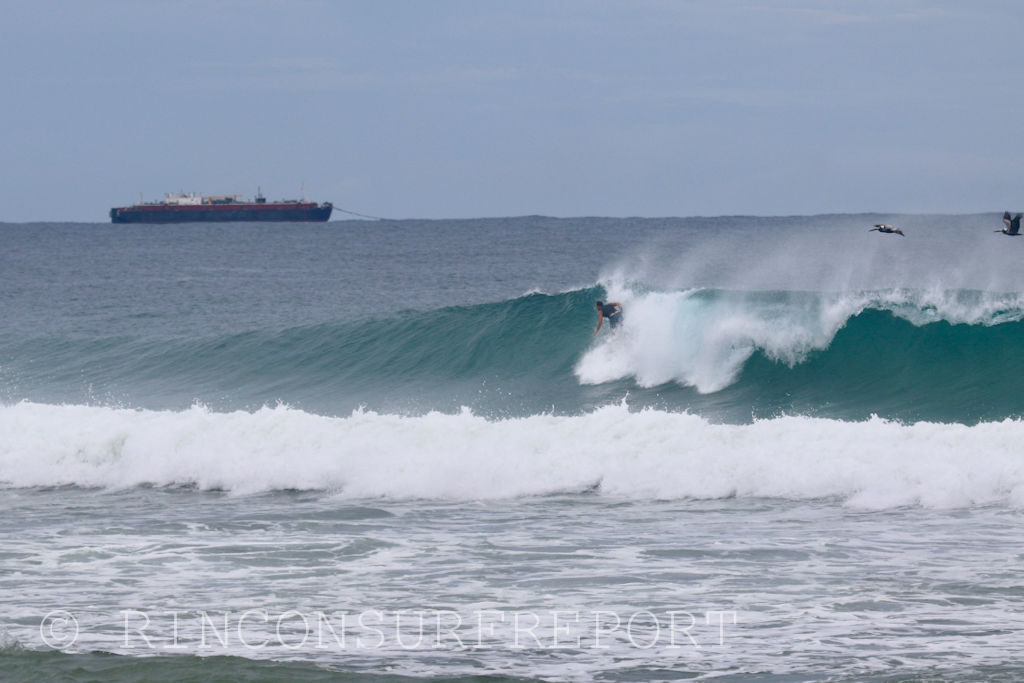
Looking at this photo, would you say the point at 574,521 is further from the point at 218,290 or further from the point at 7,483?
the point at 218,290

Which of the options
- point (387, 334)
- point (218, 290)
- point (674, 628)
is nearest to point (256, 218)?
point (218, 290)

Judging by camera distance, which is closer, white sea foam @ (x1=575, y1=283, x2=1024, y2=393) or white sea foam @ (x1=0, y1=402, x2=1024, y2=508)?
white sea foam @ (x1=0, y1=402, x2=1024, y2=508)

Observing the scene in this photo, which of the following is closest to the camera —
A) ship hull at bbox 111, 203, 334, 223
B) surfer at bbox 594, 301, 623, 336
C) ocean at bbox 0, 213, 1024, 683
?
ocean at bbox 0, 213, 1024, 683

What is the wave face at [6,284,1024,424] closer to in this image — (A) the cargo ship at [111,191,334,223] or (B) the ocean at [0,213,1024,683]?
(B) the ocean at [0,213,1024,683]

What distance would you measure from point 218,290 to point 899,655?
40741mm

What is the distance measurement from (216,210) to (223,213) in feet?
3.38

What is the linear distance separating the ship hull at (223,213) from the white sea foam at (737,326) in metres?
119

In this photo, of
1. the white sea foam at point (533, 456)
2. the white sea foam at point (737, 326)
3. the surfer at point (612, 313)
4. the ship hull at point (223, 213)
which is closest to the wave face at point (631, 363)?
the white sea foam at point (737, 326)

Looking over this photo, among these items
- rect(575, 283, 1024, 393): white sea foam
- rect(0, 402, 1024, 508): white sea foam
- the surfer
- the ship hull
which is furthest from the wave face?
the ship hull

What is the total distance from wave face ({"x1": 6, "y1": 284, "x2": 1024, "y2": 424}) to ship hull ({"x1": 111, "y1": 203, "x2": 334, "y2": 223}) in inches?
4413

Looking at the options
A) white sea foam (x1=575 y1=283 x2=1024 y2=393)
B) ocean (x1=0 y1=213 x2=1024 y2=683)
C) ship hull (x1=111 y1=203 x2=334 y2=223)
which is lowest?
ocean (x1=0 y1=213 x2=1024 y2=683)

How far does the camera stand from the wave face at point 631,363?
56.4 ft

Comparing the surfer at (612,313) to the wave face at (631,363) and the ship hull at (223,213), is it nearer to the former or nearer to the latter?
the wave face at (631,363)

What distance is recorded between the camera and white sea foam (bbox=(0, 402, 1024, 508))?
11.8m
